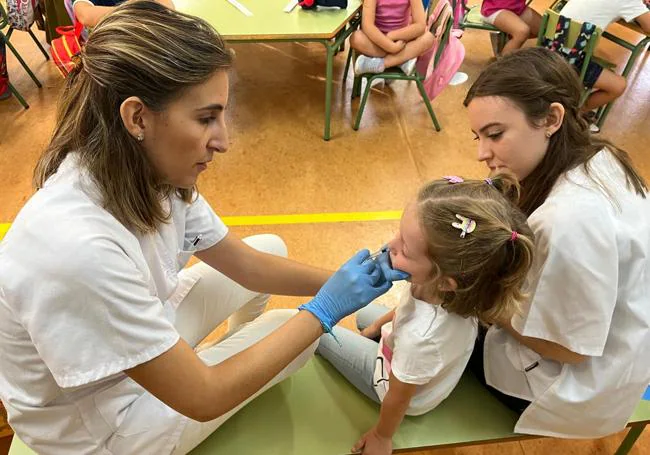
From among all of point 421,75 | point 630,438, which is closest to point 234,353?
point 630,438

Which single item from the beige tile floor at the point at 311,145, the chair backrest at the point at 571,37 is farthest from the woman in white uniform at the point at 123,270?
the chair backrest at the point at 571,37

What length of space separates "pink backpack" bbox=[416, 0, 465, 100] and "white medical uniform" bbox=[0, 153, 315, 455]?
245 centimetres

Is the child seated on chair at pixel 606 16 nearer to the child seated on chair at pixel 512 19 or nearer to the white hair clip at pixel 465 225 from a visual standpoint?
the child seated on chair at pixel 512 19

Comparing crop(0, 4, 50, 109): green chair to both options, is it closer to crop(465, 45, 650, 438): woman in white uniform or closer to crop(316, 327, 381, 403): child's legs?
crop(316, 327, 381, 403): child's legs

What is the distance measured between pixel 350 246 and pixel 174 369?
1644mm

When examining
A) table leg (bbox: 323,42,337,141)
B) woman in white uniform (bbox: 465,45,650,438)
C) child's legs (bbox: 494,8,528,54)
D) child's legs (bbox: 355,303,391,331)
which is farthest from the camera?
child's legs (bbox: 494,8,528,54)

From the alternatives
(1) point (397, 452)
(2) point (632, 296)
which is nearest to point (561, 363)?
(2) point (632, 296)

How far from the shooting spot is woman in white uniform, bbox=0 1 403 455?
1.09m

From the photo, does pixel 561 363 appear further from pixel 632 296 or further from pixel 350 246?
pixel 350 246

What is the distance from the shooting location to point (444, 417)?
1622mm

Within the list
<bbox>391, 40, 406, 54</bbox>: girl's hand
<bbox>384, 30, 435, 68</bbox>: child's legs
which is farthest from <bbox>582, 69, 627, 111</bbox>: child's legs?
<bbox>391, 40, 406, 54</bbox>: girl's hand

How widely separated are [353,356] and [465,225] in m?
0.67

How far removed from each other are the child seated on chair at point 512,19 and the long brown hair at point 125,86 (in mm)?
3201

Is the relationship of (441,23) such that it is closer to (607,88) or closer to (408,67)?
(408,67)
